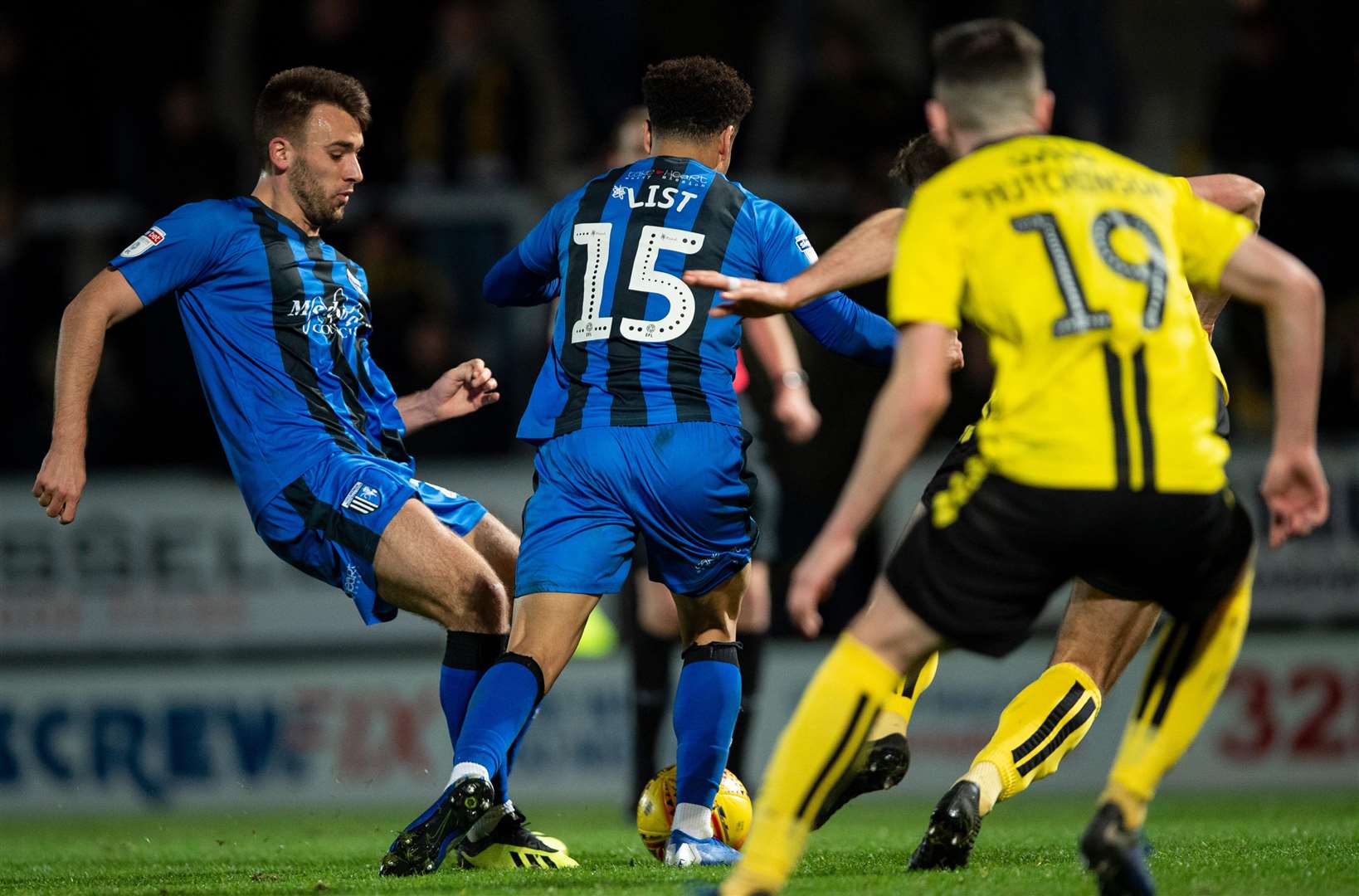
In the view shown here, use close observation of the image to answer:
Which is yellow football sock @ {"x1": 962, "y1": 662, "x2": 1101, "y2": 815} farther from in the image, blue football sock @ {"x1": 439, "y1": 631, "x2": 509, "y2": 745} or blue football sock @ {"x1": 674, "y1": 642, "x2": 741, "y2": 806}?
blue football sock @ {"x1": 439, "y1": 631, "x2": 509, "y2": 745}

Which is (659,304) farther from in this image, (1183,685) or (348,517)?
(1183,685)

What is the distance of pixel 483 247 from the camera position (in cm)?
1238

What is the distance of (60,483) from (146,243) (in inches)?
35.2

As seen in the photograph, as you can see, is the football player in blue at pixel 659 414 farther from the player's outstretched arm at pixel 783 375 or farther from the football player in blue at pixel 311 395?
the player's outstretched arm at pixel 783 375

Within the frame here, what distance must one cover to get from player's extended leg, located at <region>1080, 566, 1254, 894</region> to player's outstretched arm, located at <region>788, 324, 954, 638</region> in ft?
2.81

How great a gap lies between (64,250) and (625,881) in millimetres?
9374

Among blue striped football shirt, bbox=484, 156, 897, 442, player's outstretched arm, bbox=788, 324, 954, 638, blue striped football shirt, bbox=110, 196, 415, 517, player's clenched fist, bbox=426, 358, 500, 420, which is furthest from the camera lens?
player's clenched fist, bbox=426, 358, 500, 420

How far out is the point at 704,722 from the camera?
569cm

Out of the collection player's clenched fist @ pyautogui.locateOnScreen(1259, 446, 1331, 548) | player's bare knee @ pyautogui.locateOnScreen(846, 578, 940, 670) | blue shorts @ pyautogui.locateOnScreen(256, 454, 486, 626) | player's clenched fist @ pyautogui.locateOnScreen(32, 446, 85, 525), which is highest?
player's clenched fist @ pyautogui.locateOnScreen(1259, 446, 1331, 548)

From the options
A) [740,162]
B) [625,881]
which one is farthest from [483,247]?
[625,881]

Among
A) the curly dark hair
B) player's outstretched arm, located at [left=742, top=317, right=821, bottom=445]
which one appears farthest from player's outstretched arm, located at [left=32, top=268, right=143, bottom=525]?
player's outstretched arm, located at [left=742, top=317, right=821, bottom=445]

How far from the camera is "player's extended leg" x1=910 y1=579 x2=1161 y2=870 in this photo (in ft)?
16.5

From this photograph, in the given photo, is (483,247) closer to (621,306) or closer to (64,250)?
(64,250)

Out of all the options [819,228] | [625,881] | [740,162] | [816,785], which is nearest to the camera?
[816,785]
